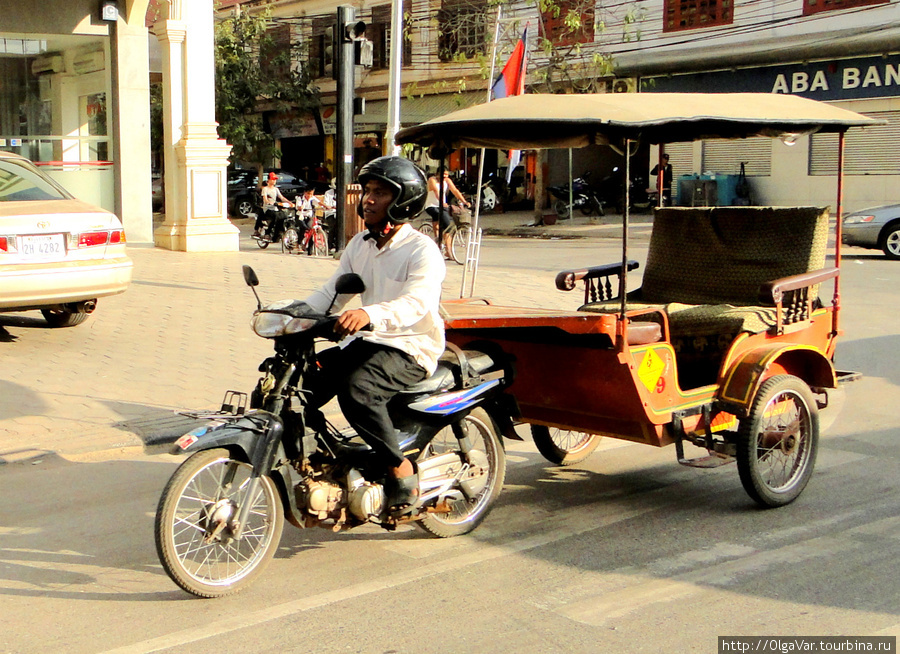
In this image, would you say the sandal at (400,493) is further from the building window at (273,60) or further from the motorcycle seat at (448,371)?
the building window at (273,60)

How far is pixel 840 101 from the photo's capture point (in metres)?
25.8

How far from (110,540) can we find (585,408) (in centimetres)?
234

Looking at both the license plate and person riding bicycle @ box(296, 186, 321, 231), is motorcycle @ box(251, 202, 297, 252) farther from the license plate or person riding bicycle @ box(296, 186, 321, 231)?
the license plate

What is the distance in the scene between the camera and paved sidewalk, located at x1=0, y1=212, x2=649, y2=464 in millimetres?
6469

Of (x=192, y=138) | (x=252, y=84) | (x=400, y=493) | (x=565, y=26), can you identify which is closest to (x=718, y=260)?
(x=400, y=493)

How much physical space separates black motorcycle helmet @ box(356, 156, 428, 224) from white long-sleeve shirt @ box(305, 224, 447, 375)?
127 mm

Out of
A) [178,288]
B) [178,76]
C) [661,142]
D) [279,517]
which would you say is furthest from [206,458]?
[178,76]

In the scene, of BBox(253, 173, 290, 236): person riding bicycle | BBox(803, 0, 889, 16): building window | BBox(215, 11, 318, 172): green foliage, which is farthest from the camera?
BBox(215, 11, 318, 172): green foliage

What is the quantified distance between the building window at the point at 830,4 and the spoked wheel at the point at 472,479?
912 inches

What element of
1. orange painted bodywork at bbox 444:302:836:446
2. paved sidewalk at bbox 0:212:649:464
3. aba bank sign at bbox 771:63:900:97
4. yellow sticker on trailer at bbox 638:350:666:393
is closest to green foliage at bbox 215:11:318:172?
aba bank sign at bbox 771:63:900:97

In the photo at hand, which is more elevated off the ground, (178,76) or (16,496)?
(178,76)

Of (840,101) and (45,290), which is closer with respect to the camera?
(45,290)

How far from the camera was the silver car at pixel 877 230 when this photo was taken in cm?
1719

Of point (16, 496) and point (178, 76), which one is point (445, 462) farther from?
point (178, 76)
